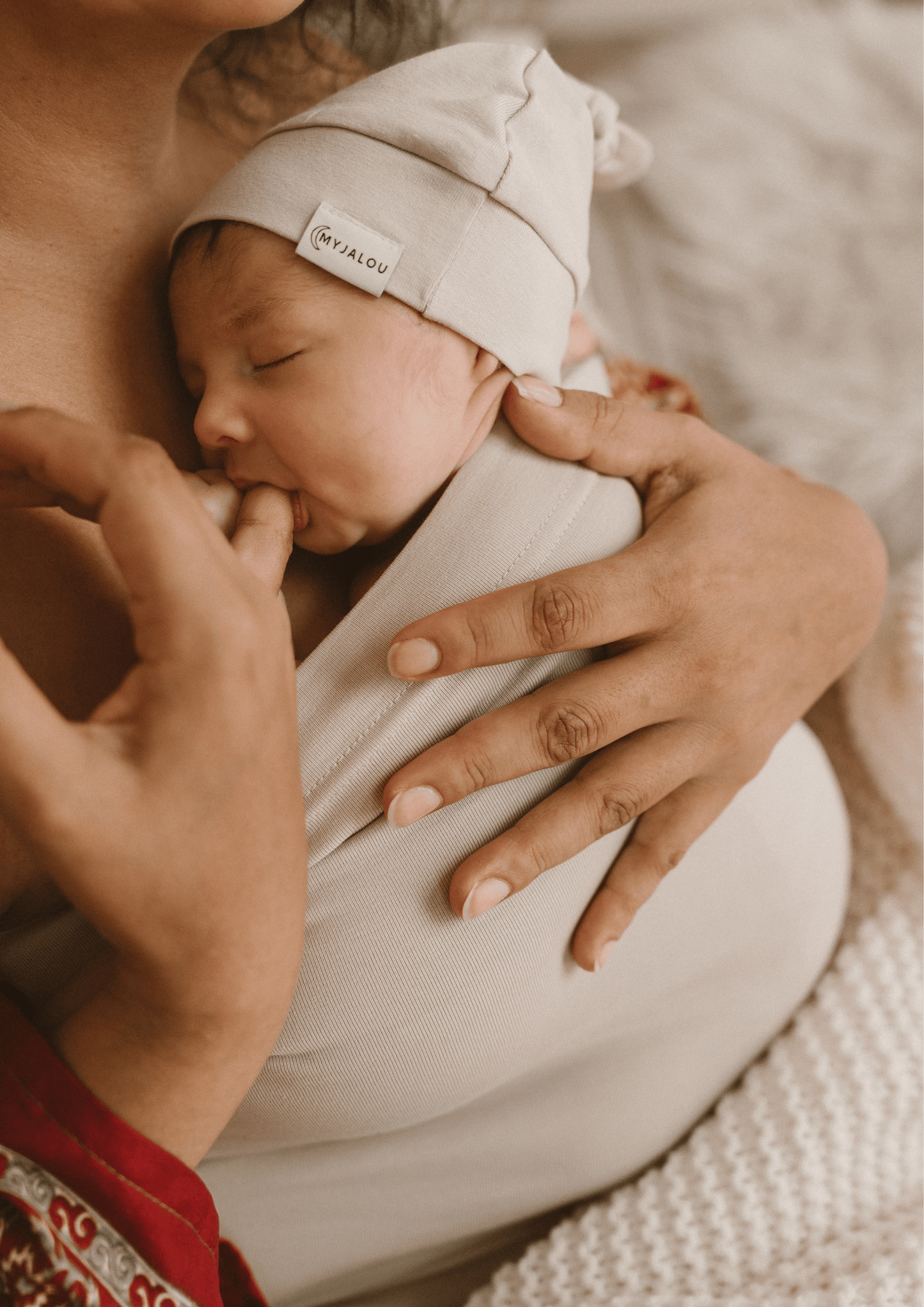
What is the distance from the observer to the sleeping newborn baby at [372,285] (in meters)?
0.74

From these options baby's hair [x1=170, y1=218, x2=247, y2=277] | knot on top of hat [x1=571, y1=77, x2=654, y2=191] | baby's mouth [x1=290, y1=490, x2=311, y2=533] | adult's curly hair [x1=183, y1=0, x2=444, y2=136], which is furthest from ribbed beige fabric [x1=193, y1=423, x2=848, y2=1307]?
adult's curly hair [x1=183, y1=0, x2=444, y2=136]

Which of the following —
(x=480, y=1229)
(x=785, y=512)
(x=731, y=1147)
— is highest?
(x=785, y=512)

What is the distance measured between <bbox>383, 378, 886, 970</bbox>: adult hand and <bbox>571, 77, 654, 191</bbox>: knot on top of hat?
326 mm

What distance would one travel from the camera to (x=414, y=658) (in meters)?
0.69

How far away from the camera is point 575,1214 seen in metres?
0.96

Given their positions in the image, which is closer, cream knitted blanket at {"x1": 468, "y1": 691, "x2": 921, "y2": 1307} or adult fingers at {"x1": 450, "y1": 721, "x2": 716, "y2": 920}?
adult fingers at {"x1": 450, "y1": 721, "x2": 716, "y2": 920}

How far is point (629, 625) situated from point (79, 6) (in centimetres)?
61

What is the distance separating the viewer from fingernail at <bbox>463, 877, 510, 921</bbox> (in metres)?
0.72

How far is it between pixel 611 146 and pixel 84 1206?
3.46ft

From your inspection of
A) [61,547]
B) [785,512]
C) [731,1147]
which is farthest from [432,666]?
[731,1147]

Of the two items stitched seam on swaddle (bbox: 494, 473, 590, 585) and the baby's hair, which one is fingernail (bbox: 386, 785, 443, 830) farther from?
the baby's hair

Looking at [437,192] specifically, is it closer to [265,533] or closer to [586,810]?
[265,533]

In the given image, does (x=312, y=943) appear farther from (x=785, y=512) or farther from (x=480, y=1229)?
(x=785, y=512)

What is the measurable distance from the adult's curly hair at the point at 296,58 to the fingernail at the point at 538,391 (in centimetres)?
55
